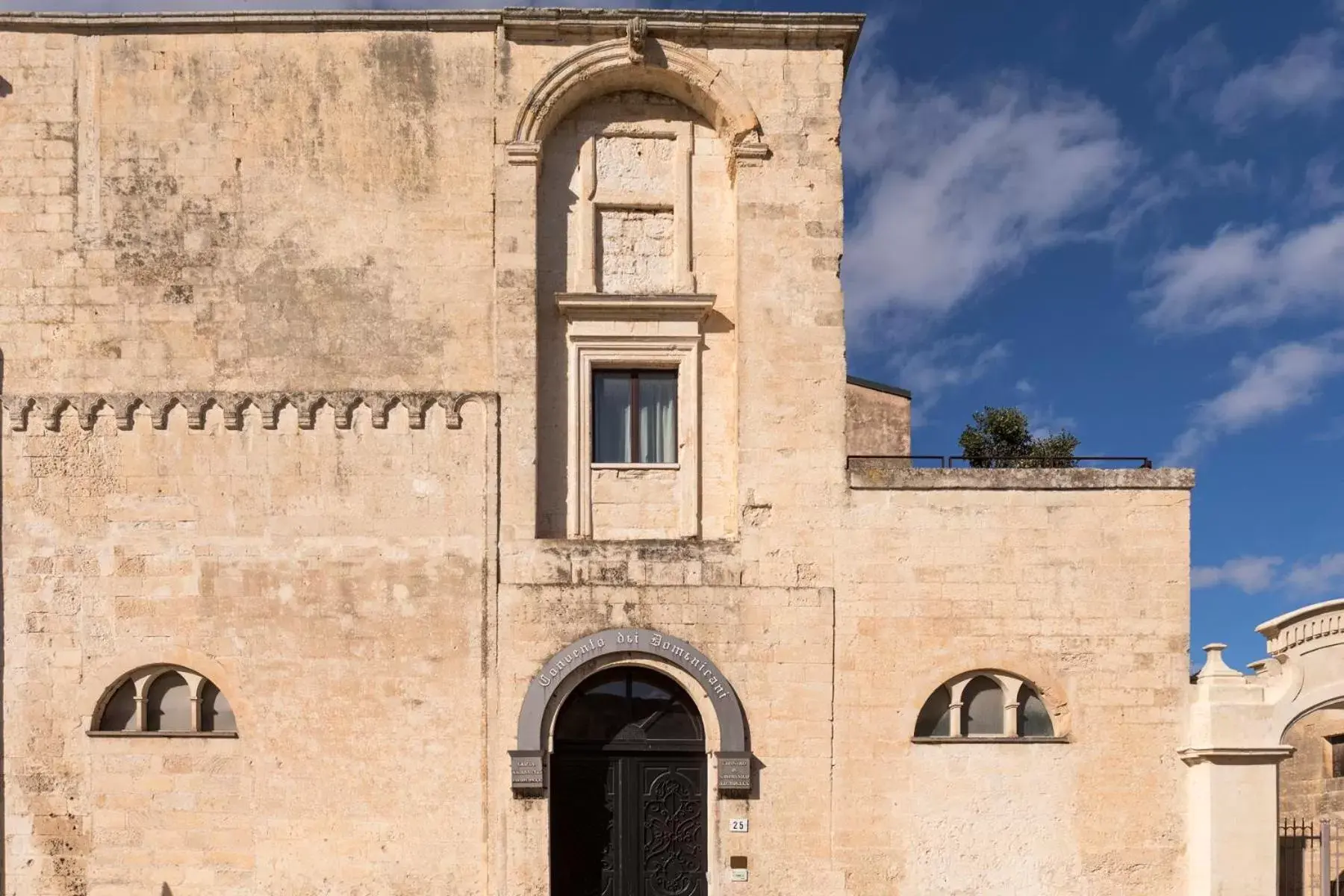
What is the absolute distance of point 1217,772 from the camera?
1284 centimetres

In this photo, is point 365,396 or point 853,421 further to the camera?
point 853,421

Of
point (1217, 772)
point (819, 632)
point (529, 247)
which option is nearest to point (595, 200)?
point (529, 247)

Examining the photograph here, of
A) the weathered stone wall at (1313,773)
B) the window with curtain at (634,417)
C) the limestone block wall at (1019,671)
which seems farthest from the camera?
the weathered stone wall at (1313,773)

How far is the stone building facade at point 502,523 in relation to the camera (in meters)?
13.0

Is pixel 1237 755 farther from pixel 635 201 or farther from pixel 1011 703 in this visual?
pixel 635 201

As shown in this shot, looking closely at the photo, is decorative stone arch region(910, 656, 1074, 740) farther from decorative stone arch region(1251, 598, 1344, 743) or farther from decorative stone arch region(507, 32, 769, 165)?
decorative stone arch region(507, 32, 769, 165)

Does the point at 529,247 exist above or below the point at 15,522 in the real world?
above

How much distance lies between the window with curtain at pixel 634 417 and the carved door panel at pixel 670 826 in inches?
134

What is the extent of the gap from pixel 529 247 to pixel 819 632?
211 inches

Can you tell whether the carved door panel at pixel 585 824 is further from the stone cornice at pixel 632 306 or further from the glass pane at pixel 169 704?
the stone cornice at pixel 632 306

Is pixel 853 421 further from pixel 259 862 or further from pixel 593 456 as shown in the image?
pixel 259 862

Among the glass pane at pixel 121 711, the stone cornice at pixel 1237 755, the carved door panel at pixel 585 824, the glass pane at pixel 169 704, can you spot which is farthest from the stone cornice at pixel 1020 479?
the glass pane at pixel 121 711

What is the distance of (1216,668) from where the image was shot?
13203 mm

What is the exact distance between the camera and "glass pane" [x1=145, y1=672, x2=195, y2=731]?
43.5ft
